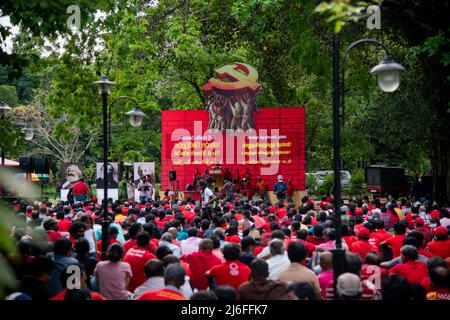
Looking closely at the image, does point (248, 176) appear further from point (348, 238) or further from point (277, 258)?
point (277, 258)

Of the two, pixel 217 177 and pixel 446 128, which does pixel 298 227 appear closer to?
pixel 446 128

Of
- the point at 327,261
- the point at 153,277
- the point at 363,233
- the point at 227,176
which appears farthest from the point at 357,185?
the point at 153,277

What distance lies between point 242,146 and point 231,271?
21104 mm

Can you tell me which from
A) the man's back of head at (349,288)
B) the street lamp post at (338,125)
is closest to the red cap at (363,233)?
the street lamp post at (338,125)

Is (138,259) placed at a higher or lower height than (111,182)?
lower

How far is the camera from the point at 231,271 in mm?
7781

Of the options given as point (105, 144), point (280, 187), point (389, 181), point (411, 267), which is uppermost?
point (105, 144)

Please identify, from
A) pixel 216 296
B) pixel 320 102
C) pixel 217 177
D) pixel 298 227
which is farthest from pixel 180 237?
pixel 320 102

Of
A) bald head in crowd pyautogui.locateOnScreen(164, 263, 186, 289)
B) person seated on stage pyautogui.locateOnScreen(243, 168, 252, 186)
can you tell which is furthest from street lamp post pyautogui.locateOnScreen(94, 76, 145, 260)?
person seated on stage pyautogui.locateOnScreen(243, 168, 252, 186)

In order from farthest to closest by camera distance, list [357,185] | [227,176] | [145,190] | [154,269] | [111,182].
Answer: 1. [357,185]
2. [227,176]
3. [145,190]
4. [111,182]
5. [154,269]

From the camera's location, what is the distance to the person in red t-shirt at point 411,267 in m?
7.88

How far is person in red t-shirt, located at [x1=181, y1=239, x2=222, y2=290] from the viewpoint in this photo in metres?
8.66

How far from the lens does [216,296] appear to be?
5441 mm

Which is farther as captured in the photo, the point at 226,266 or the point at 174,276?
the point at 226,266
